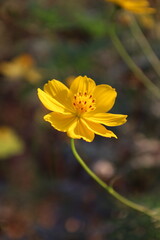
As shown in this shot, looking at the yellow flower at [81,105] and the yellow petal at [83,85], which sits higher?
the yellow petal at [83,85]

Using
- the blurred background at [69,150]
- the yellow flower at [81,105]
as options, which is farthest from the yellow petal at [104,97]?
the blurred background at [69,150]

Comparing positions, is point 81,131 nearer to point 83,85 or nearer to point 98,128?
point 98,128

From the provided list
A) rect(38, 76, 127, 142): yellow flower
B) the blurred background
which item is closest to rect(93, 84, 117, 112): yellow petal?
rect(38, 76, 127, 142): yellow flower

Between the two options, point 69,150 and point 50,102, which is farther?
point 69,150

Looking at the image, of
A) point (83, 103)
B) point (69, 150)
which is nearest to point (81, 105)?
point (83, 103)

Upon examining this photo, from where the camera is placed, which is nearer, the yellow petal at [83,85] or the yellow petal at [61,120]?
the yellow petal at [61,120]

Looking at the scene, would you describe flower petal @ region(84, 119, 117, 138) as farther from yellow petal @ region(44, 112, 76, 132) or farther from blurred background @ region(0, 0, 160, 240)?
blurred background @ region(0, 0, 160, 240)

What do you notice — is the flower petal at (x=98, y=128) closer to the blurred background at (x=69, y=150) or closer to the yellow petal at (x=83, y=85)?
the yellow petal at (x=83, y=85)
